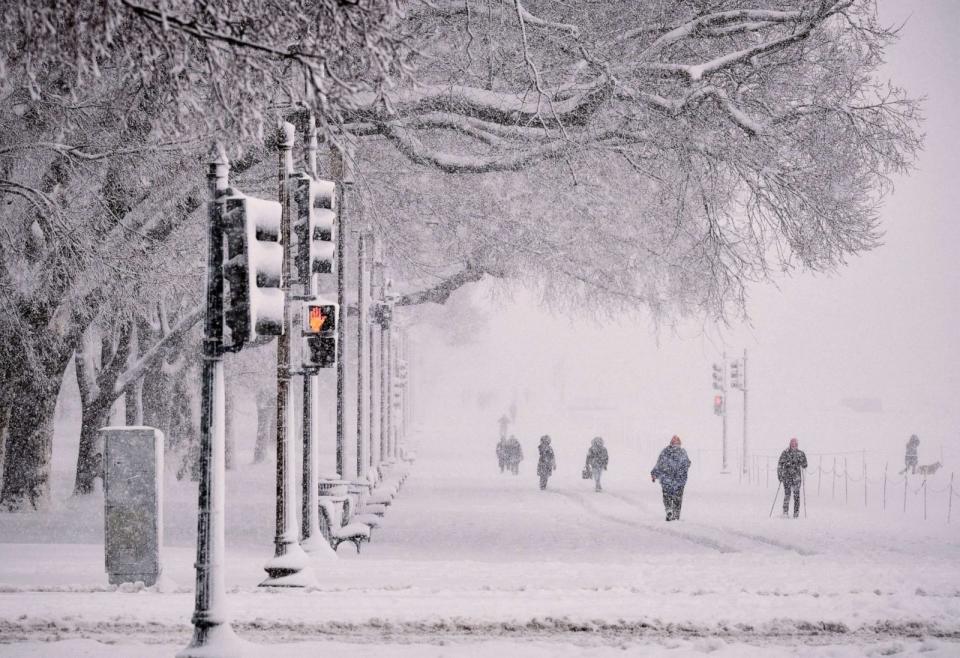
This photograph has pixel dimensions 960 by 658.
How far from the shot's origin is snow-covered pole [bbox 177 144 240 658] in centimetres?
785

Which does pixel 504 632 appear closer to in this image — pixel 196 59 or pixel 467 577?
pixel 467 577

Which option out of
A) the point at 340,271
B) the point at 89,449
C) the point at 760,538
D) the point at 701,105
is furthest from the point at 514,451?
the point at 701,105

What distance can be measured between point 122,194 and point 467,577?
9574 millimetres

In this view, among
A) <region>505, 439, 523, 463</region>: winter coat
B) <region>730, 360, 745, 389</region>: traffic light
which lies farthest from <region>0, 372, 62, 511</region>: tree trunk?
<region>730, 360, 745, 389</region>: traffic light

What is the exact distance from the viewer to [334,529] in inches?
663

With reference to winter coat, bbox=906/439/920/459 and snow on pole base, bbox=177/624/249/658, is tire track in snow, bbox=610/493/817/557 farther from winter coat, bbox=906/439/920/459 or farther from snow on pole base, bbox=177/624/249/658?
winter coat, bbox=906/439/920/459

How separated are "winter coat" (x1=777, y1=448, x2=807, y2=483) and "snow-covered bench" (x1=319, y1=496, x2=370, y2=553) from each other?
36.4 feet

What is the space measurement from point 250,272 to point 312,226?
4449mm

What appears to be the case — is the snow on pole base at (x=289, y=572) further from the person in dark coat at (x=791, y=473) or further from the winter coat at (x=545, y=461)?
the winter coat at (x=545, y=461)

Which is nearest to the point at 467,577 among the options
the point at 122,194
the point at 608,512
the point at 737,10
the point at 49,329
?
the point at 737,10

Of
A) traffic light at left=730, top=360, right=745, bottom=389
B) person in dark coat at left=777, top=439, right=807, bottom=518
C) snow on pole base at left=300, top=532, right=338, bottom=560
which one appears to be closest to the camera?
snow on pole base at left=300, top=532, right=338, bottom=560

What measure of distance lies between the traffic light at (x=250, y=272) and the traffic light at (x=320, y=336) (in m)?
3.93

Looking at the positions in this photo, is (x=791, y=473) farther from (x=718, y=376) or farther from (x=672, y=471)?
(x=718, y=376)

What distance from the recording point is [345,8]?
26.9ft
